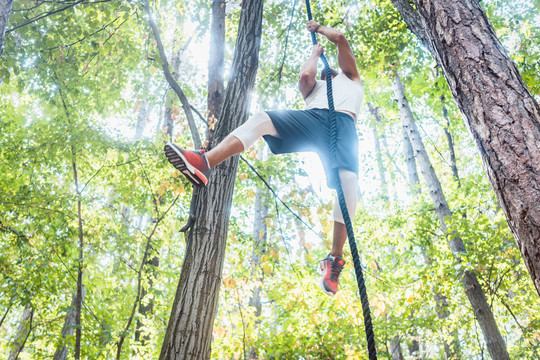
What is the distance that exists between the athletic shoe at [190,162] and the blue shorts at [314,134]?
0.49 metres

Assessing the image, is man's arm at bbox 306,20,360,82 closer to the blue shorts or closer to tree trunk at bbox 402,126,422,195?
the blue shorts

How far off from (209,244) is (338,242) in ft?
3.14

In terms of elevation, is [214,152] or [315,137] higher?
[315,137]

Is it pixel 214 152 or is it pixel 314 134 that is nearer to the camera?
pixel 214 152

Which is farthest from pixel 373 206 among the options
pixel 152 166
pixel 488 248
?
pixel 152 166

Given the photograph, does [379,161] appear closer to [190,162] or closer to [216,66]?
[216,66]

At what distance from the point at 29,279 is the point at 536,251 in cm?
509

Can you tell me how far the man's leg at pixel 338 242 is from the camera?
2.29 m

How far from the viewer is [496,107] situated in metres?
1.54

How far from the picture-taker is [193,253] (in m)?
2.66

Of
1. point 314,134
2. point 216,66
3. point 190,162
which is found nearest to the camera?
point 190,162

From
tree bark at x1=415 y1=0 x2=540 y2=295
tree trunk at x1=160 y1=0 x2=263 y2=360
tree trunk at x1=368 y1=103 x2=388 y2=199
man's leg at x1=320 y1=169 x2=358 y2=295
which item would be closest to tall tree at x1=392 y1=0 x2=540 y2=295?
tree bark at x1=415 y1=0 x2=540 y2=295

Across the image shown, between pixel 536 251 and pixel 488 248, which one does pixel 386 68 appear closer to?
pixel 488 248

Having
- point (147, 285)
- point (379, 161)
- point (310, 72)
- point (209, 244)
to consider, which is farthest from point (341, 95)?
point (379, 161)
